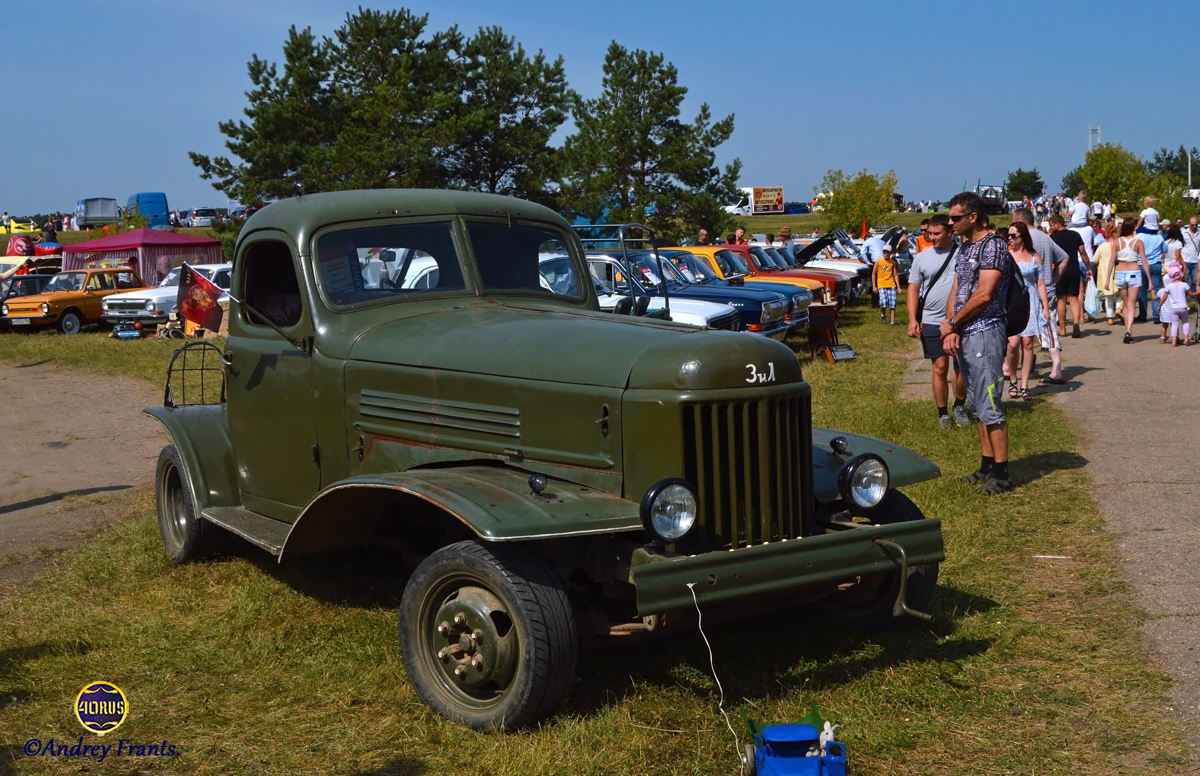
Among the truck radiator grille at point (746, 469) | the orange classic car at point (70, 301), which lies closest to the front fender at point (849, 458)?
the truck radiator grille at point (746, 469)

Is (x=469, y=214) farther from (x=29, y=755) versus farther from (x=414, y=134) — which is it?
(x=414, y=134)

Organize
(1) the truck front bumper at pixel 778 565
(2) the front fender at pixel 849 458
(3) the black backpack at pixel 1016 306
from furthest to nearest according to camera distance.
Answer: (3) the black backpack at pixel 1016 306, (2) the front fender at pixel 849 458, (1) the truck front bumper at pixel 778 565

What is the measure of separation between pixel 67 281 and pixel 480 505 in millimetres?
25196

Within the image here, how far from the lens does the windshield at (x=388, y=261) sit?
528 centimetres

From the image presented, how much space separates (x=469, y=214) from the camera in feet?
18.1

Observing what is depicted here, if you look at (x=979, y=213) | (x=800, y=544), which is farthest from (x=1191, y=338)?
(x=800, y=544)

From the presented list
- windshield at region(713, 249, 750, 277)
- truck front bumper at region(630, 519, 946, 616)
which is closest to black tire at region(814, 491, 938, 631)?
truck front bumper at region(630, 519, 946, 616)

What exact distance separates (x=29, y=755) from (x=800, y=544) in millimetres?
2888

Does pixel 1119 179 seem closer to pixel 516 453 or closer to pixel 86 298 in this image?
pixel 86 298

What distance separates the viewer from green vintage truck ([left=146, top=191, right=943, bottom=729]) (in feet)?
12.8

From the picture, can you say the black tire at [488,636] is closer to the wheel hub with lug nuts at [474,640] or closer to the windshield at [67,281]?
the wheel hub with lug nuts at [474,640]

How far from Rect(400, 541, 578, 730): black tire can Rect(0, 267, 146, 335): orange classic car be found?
23572 mm

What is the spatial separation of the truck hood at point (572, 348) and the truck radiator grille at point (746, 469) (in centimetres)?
13

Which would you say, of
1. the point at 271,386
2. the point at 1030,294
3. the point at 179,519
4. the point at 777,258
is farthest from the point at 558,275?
the point at 777,258
